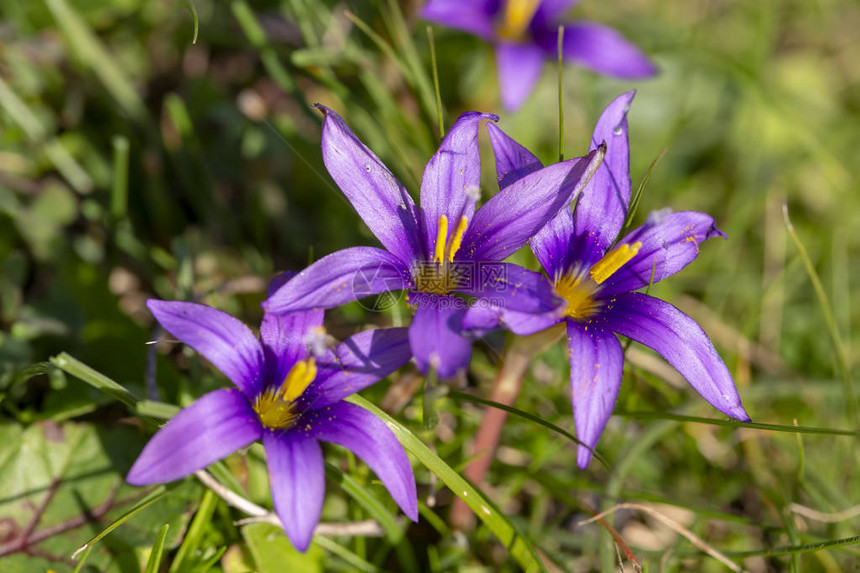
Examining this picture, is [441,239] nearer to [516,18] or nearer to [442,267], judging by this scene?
[442,267]

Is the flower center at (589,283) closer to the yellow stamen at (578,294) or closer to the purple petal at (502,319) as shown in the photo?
the yellow stamen at (578,294)

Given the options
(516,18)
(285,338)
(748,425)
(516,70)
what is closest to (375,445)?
(285,338)

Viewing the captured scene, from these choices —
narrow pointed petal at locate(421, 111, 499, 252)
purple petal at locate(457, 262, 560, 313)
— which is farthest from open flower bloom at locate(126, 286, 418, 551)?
narrow pointed petal at locate(421, 111, 499, 252)

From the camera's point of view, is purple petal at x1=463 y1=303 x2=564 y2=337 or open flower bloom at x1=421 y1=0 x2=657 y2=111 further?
open flower bloom at x1=421 y1=0 x2=657 y2=111

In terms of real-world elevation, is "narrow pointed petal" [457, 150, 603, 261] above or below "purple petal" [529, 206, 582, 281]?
above

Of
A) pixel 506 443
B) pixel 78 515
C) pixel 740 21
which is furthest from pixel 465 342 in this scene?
pixel 740 21

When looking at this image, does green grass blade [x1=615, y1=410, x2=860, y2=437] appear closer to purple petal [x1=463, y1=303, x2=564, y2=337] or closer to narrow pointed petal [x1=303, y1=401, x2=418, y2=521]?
purple petal [x1=463, y1=303, x2=564, y2=337]

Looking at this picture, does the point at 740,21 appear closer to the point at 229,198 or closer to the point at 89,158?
the point at 229,198
